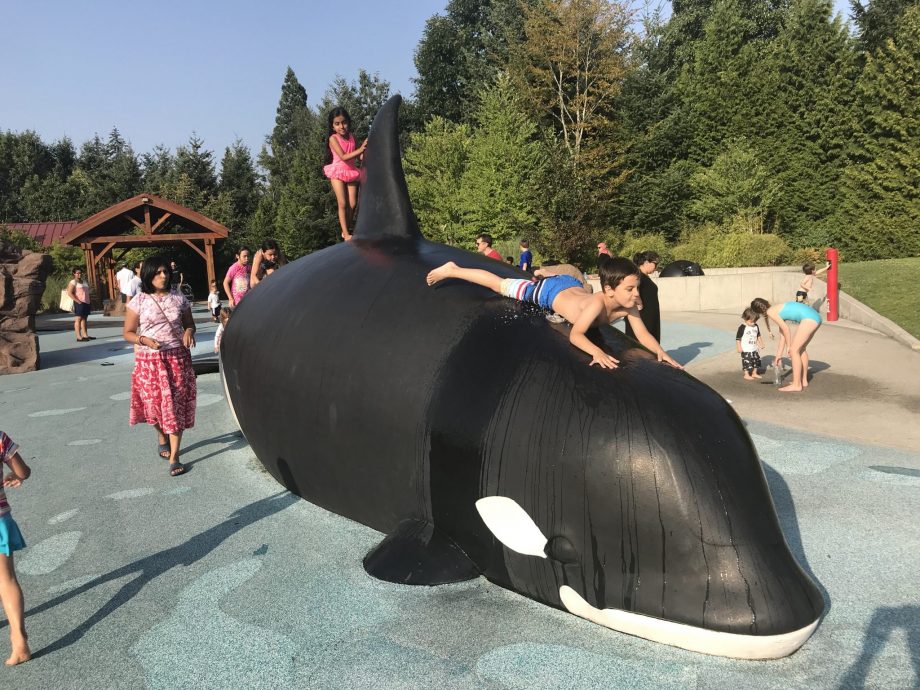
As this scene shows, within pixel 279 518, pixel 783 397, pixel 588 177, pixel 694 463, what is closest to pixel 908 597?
pixel 694 463

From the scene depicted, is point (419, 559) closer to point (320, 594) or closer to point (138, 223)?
point (320, 594)

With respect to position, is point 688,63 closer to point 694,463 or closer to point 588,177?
point 588,177

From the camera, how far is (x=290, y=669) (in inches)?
129

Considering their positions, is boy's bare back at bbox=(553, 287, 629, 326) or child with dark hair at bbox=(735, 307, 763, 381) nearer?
boy's bare back at bbox=(553, 287, 629, 326)

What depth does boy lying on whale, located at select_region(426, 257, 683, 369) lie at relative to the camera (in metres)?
3.89

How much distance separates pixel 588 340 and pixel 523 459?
84 cm

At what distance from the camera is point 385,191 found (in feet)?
19.0

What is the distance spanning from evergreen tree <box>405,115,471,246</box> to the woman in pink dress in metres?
32.5

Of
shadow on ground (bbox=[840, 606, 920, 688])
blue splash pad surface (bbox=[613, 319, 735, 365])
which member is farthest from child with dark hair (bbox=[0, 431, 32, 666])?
blue splash pad surface (bbox=[613, 319, 735, 365])

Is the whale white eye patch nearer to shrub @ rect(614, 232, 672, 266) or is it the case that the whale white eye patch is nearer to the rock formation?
the rock formation

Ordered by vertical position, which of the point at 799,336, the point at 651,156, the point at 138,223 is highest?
the point at 651,156

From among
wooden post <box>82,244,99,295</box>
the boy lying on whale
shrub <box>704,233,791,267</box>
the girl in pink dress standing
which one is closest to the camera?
the boy lying on whale

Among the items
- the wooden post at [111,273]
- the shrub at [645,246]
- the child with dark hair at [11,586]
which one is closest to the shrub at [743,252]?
the shrub at [645,246]

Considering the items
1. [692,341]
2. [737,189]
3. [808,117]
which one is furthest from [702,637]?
[808,117]
